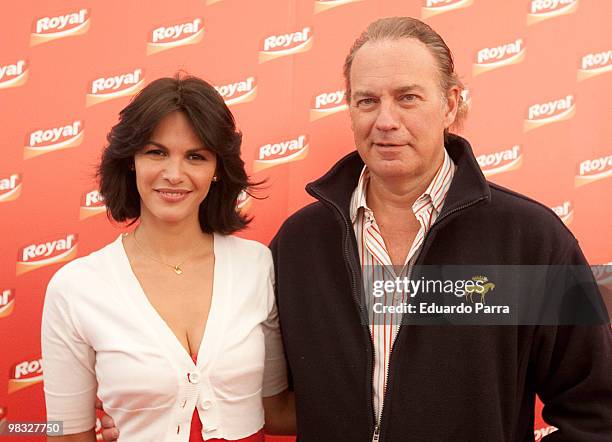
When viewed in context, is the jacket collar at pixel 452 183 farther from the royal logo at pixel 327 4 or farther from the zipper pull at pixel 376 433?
the royal logo at pixel 327 4

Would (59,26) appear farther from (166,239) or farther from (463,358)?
(463,358)

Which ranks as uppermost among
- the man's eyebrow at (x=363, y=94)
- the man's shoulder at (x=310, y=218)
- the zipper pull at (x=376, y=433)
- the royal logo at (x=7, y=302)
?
the man's eyebrow at (x=363, y=94)

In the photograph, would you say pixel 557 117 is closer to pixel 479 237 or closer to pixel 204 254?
pixel 479 237

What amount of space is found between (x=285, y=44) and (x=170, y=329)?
1114 millimetres

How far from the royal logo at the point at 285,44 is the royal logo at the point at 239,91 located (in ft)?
0.29

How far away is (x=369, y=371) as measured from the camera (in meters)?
1.70

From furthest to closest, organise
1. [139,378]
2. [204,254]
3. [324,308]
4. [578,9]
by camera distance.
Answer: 1. [578,9]
2. [204,254]
3. [324,308]
4. [139,378]

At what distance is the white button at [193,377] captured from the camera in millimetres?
1673

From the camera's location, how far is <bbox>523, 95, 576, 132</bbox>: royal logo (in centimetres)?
233

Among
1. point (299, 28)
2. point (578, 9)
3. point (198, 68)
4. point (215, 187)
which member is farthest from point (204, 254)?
point (578, 9)

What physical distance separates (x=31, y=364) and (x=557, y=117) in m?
1.98

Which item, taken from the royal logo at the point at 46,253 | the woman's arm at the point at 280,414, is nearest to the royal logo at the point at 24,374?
the royal logo at the point at 46,253

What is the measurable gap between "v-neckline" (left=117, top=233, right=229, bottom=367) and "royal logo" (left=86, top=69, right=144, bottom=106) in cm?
67

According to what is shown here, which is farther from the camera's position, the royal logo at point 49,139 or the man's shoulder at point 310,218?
the royal logo at point 49,139
